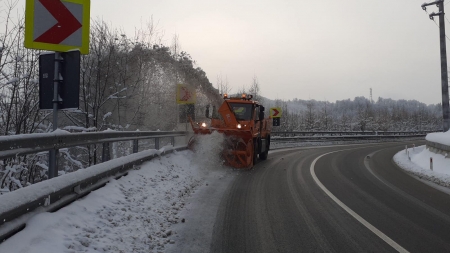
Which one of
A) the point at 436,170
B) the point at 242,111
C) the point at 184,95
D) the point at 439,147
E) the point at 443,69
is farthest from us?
the point at 443,69

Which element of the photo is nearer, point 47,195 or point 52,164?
point 47,195

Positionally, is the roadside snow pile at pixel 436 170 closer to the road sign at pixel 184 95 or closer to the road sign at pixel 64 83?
the road sign at pixel 184 95

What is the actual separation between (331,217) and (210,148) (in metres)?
7.63

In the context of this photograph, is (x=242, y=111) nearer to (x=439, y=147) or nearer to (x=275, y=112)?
(x=439, y=147)

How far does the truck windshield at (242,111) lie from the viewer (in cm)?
1450

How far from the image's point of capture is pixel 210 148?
13.3 m

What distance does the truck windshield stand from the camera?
1450 cm

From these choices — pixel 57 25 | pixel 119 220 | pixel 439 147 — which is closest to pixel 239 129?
pixel 439 147

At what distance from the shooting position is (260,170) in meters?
13.1

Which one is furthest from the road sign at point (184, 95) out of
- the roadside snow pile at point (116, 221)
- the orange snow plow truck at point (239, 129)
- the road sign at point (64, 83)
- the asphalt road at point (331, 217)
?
the road sign at point (64, 83)

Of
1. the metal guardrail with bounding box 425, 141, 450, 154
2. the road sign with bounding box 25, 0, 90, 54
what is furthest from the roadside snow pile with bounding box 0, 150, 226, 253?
the metal guardrail with bounding box 425, 141, 450, 154

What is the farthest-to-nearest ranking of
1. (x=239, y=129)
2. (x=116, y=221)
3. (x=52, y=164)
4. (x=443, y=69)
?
1. (x=443, y=69)
2. (x=239, y=129)
3. (x=116, y=221)
4. (x=52, y=164)

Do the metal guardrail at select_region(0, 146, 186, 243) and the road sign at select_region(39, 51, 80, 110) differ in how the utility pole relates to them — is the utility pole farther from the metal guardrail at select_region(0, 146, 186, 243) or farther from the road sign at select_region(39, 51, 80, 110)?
the road sign at select_region(39, 51, 80, 110)

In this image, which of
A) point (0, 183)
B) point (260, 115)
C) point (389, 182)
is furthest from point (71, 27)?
point (260, 115)
